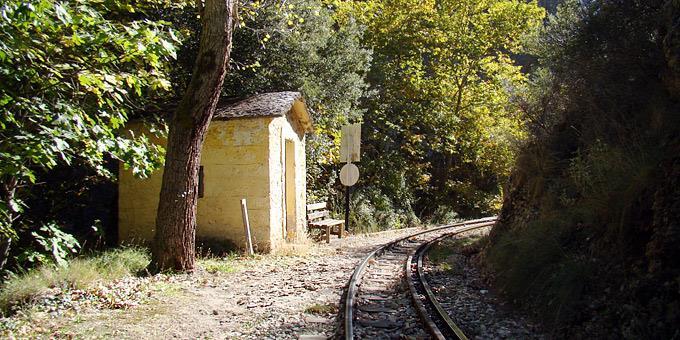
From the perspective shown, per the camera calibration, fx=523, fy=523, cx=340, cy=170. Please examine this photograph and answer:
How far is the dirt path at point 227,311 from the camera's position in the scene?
19.5 ft

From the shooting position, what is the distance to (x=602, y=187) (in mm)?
6383

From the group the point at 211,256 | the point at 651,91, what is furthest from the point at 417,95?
the point at 651,91

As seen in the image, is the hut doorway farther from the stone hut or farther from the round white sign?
the round white sign

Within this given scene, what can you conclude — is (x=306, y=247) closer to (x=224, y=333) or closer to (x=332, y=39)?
(x=224, y=333)

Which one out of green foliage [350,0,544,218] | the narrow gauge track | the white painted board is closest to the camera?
the narrow gauge track

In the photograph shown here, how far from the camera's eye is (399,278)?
29.1ft

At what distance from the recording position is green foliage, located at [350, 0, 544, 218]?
24.5 metres

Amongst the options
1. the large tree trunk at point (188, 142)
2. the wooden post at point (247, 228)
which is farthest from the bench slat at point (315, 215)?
the large tree trunk at point (188, 142)

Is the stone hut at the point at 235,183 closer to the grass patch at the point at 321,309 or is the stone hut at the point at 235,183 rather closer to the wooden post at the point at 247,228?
the wooden post at the point at 247,228

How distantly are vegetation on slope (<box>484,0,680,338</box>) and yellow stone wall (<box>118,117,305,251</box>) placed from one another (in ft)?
16.5

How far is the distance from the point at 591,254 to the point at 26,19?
22.3 feet

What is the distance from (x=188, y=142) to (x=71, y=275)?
2.63 meters

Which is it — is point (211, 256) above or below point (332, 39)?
below

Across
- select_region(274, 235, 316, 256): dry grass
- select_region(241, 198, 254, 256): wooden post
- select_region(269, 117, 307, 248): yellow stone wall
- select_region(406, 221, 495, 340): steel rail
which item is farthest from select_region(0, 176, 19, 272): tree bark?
select_region(406, 221, 495, 340): steel rail
